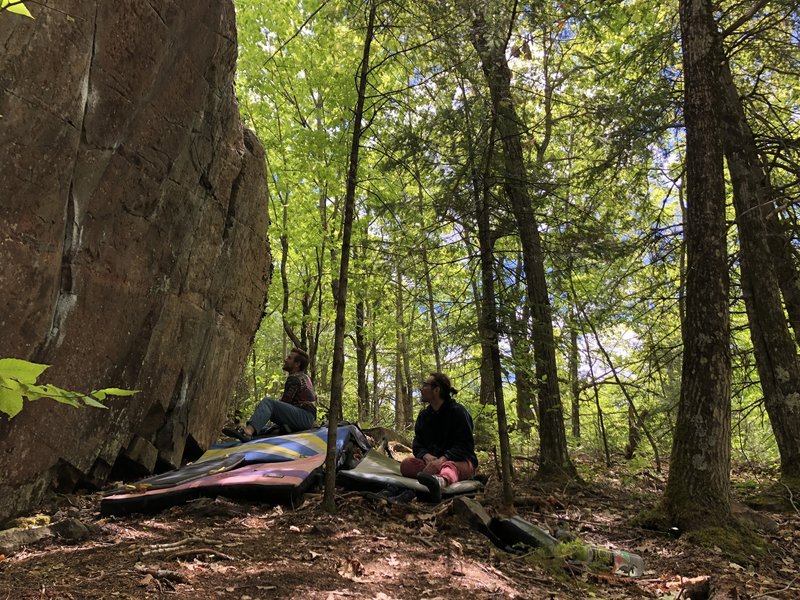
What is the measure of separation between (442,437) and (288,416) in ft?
8.53

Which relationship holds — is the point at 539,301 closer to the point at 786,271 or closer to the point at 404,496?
the point at 404,496

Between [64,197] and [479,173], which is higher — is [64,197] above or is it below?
below

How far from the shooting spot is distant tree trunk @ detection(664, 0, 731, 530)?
201 inches

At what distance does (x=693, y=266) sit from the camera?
18.0ft

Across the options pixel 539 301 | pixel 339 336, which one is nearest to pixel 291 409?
pixel 339 336

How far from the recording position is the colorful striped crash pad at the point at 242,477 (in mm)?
4688

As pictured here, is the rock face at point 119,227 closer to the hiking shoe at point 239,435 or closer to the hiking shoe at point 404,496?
the hiking shoe at point 239,435

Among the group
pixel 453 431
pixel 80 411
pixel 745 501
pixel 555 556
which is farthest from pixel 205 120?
pixel 745 501

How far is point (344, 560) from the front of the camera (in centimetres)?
351

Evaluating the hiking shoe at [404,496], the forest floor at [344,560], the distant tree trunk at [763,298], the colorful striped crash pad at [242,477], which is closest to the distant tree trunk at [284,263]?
the colorful striped crash pad at [242,477]

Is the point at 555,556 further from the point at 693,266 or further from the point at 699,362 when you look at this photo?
the point at 693,266

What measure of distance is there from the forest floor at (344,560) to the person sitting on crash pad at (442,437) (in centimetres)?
59

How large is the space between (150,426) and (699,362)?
6.11 m

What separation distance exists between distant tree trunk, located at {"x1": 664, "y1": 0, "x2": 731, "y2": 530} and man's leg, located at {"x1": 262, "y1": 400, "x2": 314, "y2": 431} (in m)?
4.83
